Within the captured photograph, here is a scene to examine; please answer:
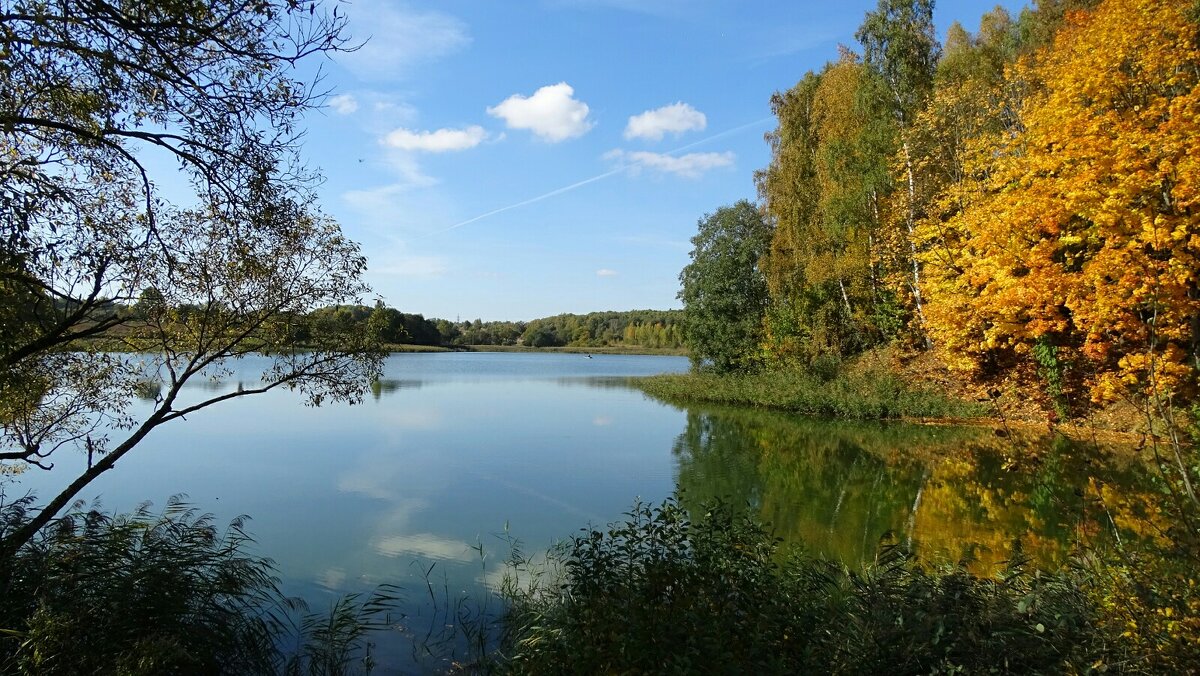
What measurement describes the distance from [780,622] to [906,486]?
30.2 feet

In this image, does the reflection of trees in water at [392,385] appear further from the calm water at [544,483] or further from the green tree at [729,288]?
the green tree at [729,288]

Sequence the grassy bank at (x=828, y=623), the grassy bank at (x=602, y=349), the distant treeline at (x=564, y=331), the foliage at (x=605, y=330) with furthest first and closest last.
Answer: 1. the foliage at (x=605, y=330)
2. the grassy bank at (x=602, y=349)
3. the distant treeline at (x=564, y=331)
4. the grassy bank at (x=828, y=623)

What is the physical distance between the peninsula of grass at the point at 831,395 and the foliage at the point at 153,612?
60.1 feet

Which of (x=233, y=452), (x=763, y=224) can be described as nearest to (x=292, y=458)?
(x=233, y=452)

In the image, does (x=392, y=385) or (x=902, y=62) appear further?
(x=392, y=385)

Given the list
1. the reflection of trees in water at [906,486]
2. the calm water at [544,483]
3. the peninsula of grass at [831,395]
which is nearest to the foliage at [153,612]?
the calm water at [544,483]

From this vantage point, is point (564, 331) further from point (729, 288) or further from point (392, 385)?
point (729, 288)

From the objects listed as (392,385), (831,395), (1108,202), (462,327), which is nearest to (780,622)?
(1108,202)

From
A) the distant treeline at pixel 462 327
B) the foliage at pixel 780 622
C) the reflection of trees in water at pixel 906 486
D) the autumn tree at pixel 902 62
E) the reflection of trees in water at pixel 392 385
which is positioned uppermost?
the autumn tree at pixel 902 62

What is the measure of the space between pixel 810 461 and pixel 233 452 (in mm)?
13862

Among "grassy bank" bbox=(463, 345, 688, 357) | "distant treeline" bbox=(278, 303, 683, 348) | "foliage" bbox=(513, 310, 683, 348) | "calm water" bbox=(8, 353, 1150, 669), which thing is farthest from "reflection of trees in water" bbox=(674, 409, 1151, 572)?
"foliage" bbox=(513, 310, 683, 348)

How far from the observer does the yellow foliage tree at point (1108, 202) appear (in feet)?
32.4

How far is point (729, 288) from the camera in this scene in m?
32.9

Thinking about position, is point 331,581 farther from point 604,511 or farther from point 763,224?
point 763,224
